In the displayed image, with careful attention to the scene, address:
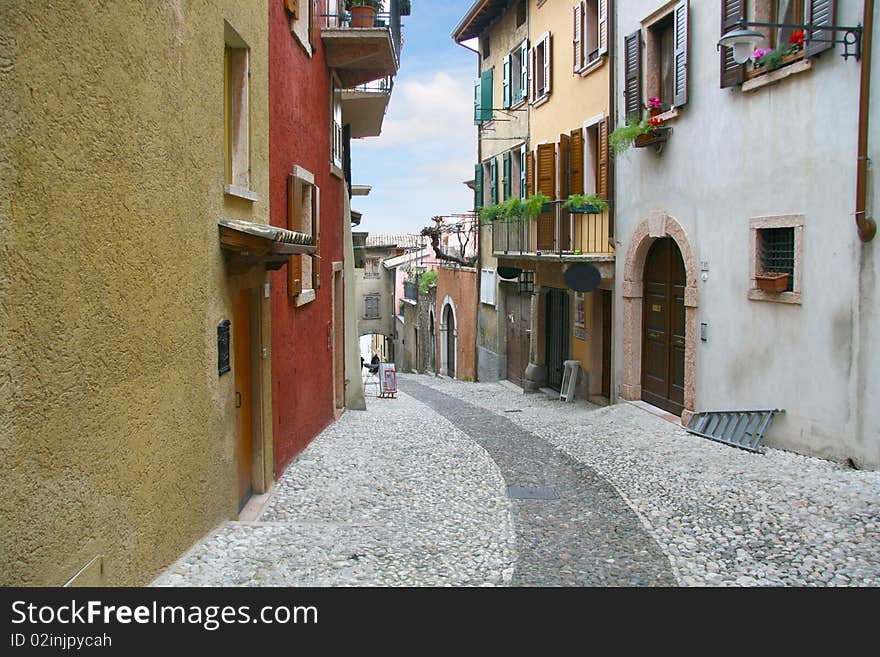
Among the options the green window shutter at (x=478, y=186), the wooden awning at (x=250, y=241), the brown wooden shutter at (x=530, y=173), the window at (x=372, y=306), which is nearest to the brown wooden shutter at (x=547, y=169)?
the brown wooden shutter at (x=530, y=173)

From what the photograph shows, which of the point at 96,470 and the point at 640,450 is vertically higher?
the point at 96,470

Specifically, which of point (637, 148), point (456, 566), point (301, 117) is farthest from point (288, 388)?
point (637, 148)

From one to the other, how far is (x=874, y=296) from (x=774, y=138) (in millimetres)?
2581

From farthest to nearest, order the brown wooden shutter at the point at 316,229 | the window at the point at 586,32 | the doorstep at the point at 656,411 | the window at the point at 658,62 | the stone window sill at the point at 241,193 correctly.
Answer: the window at the point at 586,32, the doorstep at the point at 656,411, the window at the point at 658,62, the brown wooden shutter at the point at 316,229, the stone window sill at the point at 241,193

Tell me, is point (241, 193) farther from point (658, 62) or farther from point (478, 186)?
point (478, 186)

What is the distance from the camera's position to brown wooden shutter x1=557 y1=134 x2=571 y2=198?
17.7 meters

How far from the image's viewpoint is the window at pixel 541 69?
19.8m

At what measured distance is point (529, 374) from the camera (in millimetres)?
21938

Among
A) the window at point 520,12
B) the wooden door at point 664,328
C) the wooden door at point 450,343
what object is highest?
the window at point 520,12

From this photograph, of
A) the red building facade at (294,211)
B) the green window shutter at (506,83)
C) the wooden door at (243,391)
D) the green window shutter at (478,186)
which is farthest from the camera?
the green window shutter at (478,186)

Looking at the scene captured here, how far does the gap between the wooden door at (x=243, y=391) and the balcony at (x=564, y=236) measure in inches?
356

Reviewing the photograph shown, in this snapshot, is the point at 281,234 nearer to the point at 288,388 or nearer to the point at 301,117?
the point at 288,388

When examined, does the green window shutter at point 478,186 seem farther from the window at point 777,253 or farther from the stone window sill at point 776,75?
the window at point 777,253
